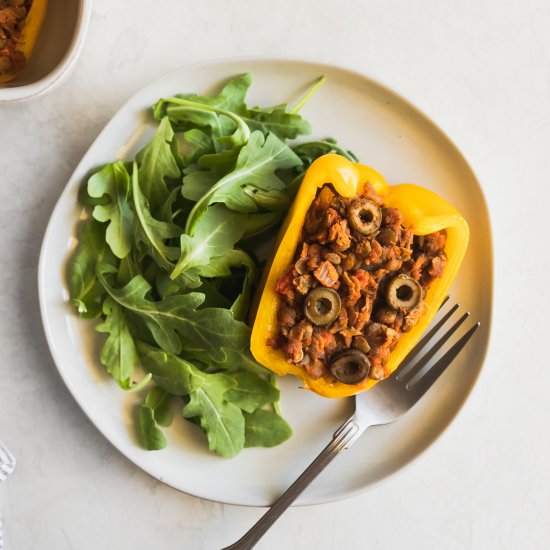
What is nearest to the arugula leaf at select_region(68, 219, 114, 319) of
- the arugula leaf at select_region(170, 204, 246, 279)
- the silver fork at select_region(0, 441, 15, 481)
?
the arugula leaf at select_region(170, 204, 246, 279)

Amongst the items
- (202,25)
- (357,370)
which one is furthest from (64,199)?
(357,370)

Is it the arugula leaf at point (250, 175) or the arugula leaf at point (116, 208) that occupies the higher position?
the arugula leaf at point (250, 175)

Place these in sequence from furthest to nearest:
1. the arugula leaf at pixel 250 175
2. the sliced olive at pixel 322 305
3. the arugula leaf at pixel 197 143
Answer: the arugula leaf at pixel 197 143 → the arugula leaf at pixel 250 175 → the sliced olive at pixel 322 305

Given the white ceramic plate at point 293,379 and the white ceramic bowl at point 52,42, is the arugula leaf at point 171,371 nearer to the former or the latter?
the white ceramic plate at point 293,379

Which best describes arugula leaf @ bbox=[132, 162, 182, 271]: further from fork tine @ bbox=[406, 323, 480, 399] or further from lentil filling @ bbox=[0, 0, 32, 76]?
fork tine @ bbox=[406, 323, 480, 399]

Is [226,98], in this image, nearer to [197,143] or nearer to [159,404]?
[197,143]

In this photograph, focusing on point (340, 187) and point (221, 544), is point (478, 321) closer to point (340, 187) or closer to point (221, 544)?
point (340, 187)

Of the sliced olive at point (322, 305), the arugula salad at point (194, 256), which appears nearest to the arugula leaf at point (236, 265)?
the arugula salad at point (194, 256)
